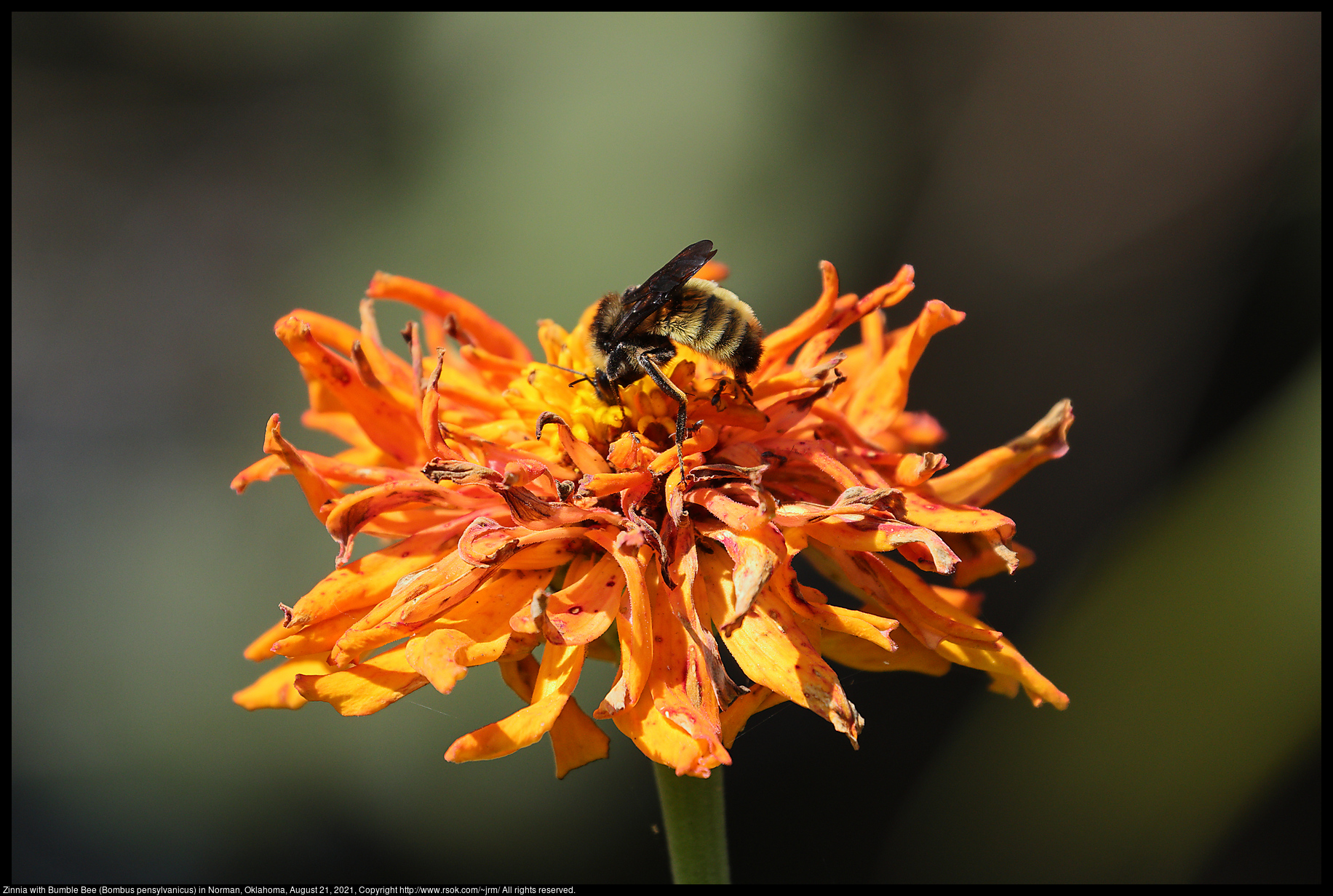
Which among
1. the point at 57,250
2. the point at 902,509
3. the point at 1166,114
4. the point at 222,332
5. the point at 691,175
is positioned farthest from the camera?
the point at 1166,114

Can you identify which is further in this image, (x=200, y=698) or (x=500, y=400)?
(x=200, y=698)

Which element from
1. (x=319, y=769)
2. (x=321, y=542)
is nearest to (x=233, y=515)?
(x=321, y=542)

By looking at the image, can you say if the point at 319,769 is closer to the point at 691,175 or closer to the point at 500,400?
the point at 500,400

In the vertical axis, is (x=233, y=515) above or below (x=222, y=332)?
below

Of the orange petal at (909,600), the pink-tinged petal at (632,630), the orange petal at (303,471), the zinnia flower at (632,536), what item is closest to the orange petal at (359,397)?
the zinnia flower at (632,536)

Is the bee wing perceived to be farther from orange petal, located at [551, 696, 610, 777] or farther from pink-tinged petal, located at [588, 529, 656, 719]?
orange petal, located at [551, 696, 610, 777]

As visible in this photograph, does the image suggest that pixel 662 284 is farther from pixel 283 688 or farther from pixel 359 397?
pixel 283 688

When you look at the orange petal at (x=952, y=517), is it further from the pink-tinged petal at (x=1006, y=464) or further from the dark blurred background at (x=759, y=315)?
the dark blurred background at (x=759, y=315)

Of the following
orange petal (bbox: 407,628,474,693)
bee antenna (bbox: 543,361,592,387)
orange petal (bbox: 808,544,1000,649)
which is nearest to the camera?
orange petal (bbox: 407,628,474,693)

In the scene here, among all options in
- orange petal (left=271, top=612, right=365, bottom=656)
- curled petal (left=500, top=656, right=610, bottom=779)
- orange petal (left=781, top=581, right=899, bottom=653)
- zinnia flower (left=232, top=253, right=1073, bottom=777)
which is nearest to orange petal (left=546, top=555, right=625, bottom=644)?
zinnia flower (left=232, top=253, right=1073, bottom=777)
